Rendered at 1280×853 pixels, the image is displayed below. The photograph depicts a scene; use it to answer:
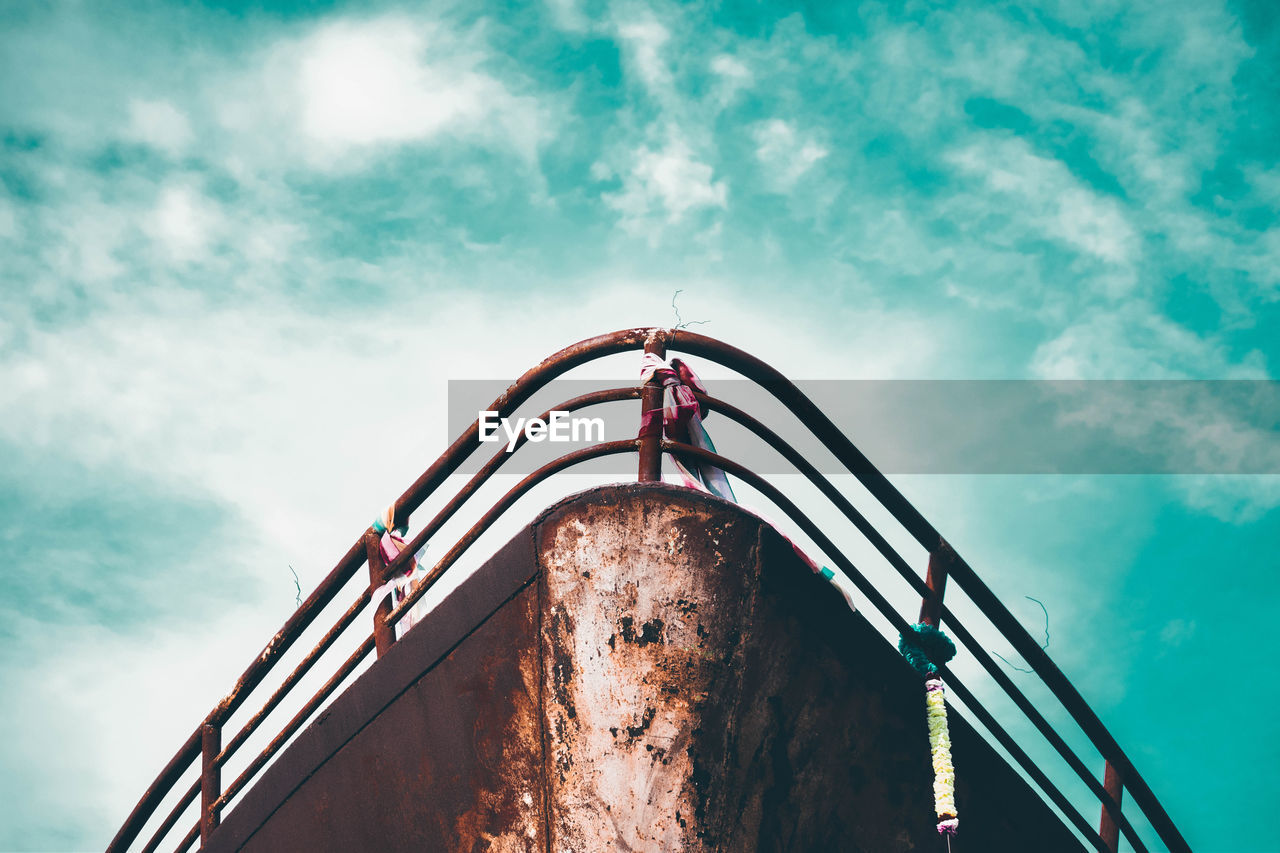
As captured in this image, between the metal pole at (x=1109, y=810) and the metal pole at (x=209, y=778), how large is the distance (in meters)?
4.37

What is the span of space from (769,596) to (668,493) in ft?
1.62

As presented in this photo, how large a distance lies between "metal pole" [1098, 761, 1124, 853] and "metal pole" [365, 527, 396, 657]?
3.39 metres

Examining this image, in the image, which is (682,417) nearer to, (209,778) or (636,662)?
(636,662)

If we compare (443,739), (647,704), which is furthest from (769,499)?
(443,739)

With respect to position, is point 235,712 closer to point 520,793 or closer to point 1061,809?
point 520,793

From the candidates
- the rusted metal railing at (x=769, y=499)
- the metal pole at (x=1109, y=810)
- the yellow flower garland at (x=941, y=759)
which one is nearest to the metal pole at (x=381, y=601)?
the rusted metal railing at (x=769, y=499)

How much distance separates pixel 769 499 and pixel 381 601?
5.70ft

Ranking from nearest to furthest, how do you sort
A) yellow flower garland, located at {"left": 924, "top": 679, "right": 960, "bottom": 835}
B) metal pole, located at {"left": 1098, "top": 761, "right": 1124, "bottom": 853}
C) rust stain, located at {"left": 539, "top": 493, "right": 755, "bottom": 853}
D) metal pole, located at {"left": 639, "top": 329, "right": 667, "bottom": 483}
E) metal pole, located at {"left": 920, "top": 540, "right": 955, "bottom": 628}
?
rust stain, located at {"left": 539, "top": 493, "right": 755, "bottom": 853} < metal pole, located at {"left": 639, "top": 329, "right": 667, "bottom": 483} < yellow flower garland, located at {"left": 924, "top": 679, "right": 960, "bottom": 835} < metal pole, located at {"left": 920, "top": 540, "right": 955, "bottom": 628} < metal pole, located at {"left": 1098, "top": 761, "right": 1124, "bottom": 853}

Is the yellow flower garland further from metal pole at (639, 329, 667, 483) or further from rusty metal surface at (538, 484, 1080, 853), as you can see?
metal pole at (639, 329, 667, 483)

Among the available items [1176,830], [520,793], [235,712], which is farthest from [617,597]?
[1176,830]

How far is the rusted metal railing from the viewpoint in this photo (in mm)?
3459

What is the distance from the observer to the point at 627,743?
3.02 metres

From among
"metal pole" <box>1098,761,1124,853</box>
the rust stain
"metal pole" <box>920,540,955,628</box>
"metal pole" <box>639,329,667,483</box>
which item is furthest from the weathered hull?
"metal pole" <box>1098,761,1124,853</box>

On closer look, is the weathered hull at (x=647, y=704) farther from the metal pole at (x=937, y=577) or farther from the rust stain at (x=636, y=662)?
the metal pole at (x=937, y=577)
